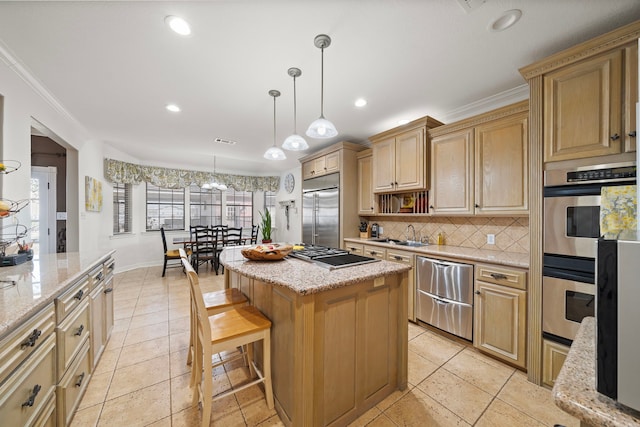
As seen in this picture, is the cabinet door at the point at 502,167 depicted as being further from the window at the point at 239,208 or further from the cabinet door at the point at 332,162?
the window at the point at 239,208

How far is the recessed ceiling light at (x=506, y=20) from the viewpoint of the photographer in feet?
4.89

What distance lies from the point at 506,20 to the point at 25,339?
3057 mm

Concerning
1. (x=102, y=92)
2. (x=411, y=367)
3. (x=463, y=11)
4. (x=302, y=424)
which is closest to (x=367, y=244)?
(x=411, y=367)

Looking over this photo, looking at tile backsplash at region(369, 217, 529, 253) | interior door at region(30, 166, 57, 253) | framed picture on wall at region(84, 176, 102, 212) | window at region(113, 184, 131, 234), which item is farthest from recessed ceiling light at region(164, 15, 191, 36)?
window at region(113, 184, 131, 234)

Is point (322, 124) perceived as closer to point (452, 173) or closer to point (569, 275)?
point (452, 173)

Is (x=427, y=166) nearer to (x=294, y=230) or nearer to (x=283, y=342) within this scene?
(x=283, y=342)

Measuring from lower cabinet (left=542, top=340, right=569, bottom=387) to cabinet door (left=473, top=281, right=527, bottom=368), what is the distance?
155mm

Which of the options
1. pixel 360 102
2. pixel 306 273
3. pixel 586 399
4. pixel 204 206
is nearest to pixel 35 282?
pixel 306 273

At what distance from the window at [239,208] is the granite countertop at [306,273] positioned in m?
5.44

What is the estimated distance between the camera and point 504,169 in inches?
91.2

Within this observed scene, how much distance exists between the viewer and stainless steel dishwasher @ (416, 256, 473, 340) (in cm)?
227

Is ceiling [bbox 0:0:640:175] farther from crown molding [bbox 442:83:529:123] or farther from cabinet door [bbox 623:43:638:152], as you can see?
cabinet door [bbox 623:43:638:152]

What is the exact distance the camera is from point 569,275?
165 centimetres

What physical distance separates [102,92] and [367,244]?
3499 millimetres
